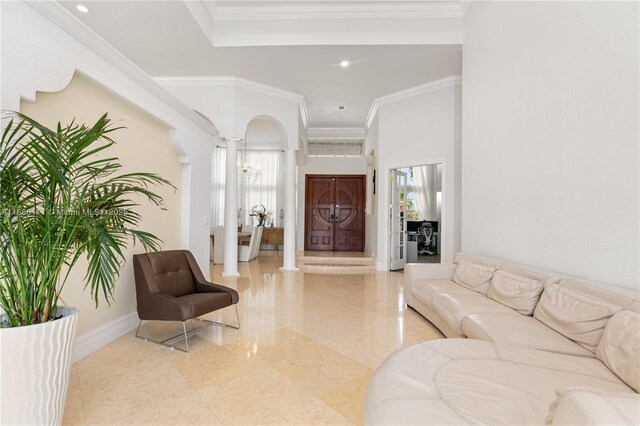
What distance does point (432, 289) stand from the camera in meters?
3.41

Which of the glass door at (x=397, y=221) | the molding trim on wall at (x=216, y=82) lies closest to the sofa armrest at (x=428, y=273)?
the glass door at (x=397, y=221)

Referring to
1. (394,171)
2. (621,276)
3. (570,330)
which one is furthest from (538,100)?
(394,171)

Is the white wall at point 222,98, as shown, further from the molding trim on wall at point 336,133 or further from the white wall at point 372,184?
the molding trim on wall at point 336,133

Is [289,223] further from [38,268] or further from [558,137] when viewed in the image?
[38,268]

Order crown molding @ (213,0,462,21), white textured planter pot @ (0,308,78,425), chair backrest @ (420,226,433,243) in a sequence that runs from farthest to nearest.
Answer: chair backrest @ (420,226,433,243)
crown molding @ (213,0,462,21)
white textured planter pot @ (0,308,78,425)

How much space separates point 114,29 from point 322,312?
497 centimetres

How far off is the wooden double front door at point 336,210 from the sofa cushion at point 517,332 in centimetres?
731

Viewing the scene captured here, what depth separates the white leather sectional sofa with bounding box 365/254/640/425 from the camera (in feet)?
3.76

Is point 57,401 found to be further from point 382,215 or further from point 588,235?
point 382,215

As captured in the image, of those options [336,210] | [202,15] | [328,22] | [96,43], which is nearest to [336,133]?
[336,210]

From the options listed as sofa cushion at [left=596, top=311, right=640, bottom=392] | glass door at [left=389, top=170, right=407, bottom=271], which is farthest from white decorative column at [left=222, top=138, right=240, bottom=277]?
sofa cushion at [left=596, top=311, right=640, bottom=392]

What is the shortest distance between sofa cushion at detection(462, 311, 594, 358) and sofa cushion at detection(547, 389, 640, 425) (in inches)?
51.4

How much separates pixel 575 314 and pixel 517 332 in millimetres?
353

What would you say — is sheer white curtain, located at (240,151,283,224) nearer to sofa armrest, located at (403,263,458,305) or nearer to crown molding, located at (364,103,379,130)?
crown molding, located at (364,103,379,130)
